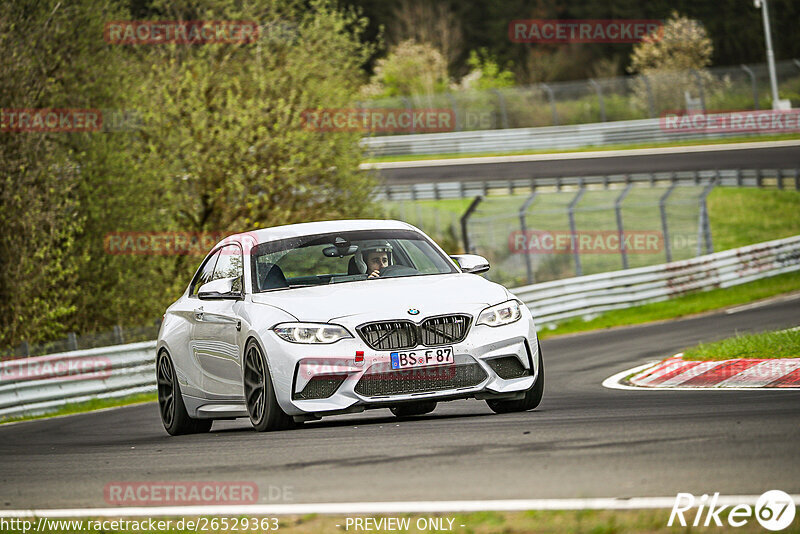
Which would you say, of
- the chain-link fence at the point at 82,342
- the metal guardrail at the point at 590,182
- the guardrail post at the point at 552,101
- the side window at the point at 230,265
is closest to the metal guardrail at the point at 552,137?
the guardrail post at the point at 552,101

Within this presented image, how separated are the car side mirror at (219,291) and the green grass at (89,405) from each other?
27.7ft

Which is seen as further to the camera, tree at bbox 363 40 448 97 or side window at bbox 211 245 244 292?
tree at bbox 363 40 448 97

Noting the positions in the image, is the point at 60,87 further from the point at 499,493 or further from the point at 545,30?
the point at 545,30

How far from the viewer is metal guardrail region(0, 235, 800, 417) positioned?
1791 centimetres

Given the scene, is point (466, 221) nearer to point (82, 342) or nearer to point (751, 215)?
point (82, 342)

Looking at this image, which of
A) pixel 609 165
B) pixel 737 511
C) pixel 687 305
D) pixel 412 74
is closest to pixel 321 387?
pixel 737 511

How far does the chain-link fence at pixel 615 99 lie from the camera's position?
54.6 m

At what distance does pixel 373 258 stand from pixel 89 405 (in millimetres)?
9343

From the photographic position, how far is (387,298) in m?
9.08

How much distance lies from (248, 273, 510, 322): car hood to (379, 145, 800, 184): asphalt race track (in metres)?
36.3

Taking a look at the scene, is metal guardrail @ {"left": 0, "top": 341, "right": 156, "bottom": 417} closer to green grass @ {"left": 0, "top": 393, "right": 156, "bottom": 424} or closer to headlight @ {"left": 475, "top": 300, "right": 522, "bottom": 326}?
green grass @ {"left": 0, "top": 393, "right": 156, "bottom": 424}

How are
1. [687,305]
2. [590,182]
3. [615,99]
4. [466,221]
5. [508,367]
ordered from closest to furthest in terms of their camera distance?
[508,367] → [466,221] → [687,305] → [590,182] → [615,99]

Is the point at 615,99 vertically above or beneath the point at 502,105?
beneath

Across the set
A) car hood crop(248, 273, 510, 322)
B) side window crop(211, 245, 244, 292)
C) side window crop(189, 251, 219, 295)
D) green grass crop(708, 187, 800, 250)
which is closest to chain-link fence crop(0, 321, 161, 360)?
side window crop(189, 251, 219, 295)
